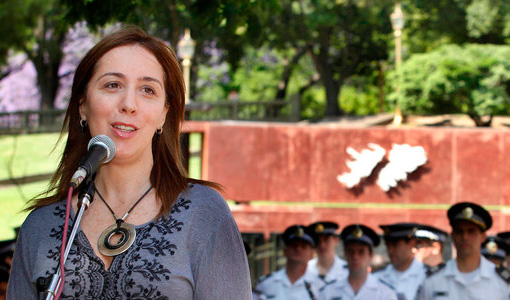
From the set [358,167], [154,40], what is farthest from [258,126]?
[154,40]

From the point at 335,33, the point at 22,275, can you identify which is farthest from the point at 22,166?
the point at 22,275

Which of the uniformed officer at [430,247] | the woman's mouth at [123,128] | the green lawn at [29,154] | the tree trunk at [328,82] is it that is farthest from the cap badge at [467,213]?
the tree trunk at [328,82]

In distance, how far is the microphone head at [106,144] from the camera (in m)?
2.26

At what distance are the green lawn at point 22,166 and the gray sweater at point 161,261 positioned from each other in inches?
450

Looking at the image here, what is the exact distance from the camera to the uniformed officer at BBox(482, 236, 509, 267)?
760cm

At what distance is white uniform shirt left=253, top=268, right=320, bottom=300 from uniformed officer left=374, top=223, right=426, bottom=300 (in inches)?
29.3

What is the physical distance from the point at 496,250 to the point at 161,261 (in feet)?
20.1

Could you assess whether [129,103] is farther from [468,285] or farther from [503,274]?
[503,274]

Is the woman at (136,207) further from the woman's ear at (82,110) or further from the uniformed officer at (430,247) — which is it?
the uniformed officer at (430,247)

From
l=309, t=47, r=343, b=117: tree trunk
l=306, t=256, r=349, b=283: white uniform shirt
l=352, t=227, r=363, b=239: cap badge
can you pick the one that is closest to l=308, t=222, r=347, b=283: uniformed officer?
l=306, t=256, r=349, b=283: white uniform shirt

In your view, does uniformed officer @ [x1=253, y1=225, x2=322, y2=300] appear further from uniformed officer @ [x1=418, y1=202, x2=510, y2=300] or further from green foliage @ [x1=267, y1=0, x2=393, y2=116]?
green foliage @ [x1=267, y1=0, x2=393, y2=116]

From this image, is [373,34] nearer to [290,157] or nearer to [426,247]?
[290,157]

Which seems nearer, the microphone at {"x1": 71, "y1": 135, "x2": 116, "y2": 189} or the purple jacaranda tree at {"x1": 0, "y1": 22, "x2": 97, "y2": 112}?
the microphone at {"x1": 71, "y1": 135, "x2": 116, "y2": 189}

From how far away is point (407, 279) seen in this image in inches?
301
